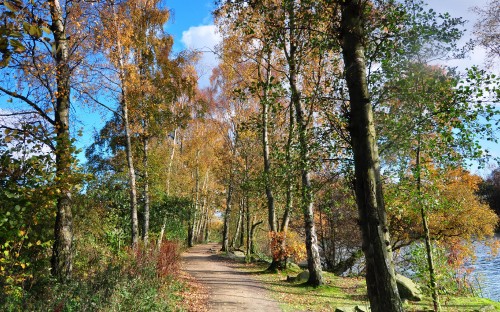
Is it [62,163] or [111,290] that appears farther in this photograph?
[111,290]

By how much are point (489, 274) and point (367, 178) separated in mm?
19339

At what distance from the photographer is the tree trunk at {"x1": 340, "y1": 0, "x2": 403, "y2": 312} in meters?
3.82

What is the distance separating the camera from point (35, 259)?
6.21m

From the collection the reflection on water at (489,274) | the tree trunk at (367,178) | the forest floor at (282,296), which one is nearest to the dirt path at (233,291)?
the forest floor at (282,296)

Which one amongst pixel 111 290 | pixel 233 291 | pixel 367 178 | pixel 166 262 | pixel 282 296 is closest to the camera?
pixel 367 178

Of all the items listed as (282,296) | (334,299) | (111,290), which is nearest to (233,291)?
(282,296)

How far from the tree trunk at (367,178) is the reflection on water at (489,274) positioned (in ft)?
39.9

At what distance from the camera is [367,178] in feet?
13.3

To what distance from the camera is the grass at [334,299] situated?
850 cm

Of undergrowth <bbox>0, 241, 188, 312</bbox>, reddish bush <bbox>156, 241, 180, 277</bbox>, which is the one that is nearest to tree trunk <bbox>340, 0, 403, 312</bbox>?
undergrowth <bbox>0, 241, 188, 312</bbox>

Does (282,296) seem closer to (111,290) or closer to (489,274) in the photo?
(111,290)

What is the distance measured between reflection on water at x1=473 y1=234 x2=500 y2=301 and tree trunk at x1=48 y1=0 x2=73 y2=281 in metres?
14.2

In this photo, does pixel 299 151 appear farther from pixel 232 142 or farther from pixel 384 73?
pixel 232 142

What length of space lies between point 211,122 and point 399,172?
740 inches
